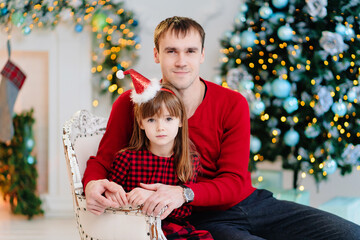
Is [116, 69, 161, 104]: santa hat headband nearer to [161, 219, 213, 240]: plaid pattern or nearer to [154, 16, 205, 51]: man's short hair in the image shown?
[154, 16, 205, 51]: man's short hair

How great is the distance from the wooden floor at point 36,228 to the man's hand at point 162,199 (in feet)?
6.67

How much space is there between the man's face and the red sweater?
14 cm

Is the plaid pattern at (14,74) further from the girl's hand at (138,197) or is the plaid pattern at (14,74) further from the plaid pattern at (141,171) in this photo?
the girl's hand at (138,197)

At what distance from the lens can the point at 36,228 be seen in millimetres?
3818

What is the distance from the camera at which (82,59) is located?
4199 mm

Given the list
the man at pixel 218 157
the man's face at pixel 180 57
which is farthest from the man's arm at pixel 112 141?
the man's face at pixel 180 57

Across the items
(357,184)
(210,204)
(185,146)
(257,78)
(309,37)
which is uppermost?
(309,37)

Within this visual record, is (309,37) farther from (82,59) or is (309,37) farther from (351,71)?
(82,59)

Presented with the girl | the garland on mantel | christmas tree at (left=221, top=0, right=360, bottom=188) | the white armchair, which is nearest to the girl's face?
the girl

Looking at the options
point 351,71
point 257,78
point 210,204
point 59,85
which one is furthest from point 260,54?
point 210,204

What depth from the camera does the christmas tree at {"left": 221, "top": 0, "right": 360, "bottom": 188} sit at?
3.49 meters

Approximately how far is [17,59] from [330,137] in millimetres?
2689

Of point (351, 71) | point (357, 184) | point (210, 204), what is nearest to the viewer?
point (210, 204)

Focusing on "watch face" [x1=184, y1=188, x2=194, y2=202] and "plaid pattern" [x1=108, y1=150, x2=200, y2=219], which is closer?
"watch face" [x1=184, y1=188, x2=194, y2=202]
